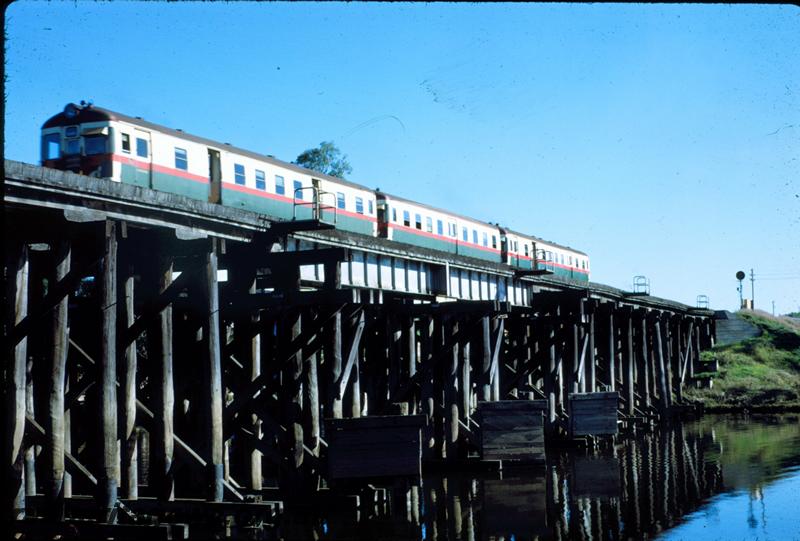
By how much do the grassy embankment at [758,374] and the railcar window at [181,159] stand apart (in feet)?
84.6

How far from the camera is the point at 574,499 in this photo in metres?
15.9

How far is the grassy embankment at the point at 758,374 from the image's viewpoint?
38312mm

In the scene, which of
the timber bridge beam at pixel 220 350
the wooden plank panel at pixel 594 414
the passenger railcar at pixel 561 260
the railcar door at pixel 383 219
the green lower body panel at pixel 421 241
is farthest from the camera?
the passenger railcar at pixel 561 260

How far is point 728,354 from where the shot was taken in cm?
4725

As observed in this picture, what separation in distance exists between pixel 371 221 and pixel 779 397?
20510 millimetres

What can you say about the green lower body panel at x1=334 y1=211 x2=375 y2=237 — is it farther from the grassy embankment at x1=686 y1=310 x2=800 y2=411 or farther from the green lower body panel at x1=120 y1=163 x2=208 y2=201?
the grassy embankment at x1=686 y1=310 x2=800 y2=411

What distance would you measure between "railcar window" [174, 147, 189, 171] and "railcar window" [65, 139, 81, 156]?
6.88ft

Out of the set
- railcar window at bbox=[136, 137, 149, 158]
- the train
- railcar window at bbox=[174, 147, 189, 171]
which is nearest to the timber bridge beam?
the train

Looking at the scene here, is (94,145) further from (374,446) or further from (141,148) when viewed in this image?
(374,446)

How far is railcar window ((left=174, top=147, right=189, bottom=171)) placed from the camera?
64.7 ft

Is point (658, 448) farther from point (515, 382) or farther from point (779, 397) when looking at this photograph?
point (779, 397)

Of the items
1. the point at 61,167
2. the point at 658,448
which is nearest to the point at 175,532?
the point at 61,167

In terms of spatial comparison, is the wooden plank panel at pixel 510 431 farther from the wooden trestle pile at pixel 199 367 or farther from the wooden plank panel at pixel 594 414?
the wooden plank panel at pixel 594 414

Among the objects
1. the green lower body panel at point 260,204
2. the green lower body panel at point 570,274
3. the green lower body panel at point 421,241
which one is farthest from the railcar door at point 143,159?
the green lower body panel at point 570,274
